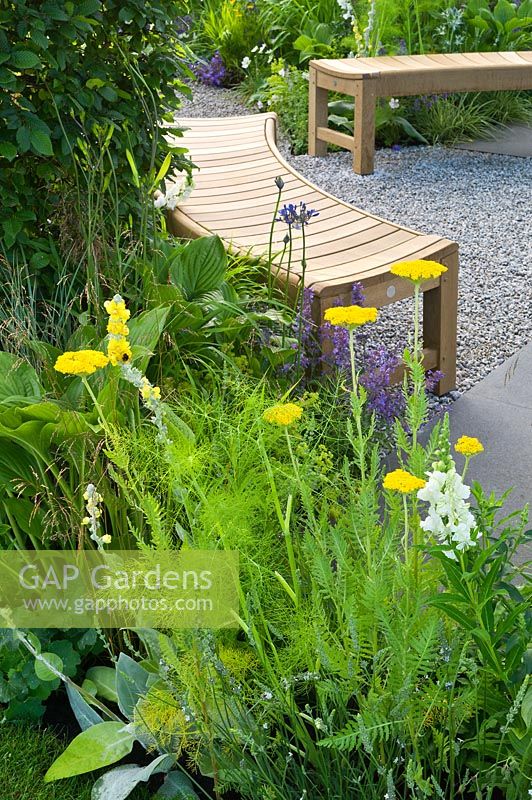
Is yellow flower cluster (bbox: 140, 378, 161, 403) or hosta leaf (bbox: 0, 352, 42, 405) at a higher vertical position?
yellow flower cluster (bbox: 140, 378, 161, 403)

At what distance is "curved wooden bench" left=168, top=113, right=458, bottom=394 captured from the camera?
323 cm

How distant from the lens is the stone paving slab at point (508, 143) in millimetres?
6613

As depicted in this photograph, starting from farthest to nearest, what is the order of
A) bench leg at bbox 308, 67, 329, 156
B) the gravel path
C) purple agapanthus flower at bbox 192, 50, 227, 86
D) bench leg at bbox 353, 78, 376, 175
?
purple agapanthus flower at bbox 192, 50, 227, 86 → bench leg at bbox 308, 67, 329, 156 → bench leg at bbox 353, 78, 376, 175 → the gravel path

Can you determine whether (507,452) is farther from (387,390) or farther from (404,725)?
(404,725)

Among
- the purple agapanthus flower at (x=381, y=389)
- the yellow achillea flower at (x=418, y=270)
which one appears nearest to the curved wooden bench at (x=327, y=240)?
the purple agapanthus flower at (x=381, y=389)

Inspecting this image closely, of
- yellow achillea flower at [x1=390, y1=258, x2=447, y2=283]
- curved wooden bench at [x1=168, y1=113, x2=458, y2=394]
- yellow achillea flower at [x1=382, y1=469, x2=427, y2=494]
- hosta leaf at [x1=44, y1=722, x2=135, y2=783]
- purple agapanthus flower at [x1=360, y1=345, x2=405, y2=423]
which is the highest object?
yellow achillea flower at [x1=390, y1=258, x2=447, y2=283]

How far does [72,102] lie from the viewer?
9.12 feet

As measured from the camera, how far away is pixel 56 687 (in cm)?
213

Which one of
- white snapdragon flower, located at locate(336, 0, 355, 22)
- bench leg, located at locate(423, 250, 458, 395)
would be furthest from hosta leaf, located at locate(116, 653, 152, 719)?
white snapdragon flower, located at locate(336, 0, 355, 22)

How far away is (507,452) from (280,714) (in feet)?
5.60

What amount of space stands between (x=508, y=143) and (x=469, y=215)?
5.15ft

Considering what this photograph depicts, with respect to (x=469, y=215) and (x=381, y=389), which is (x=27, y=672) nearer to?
(x=381, y=389)

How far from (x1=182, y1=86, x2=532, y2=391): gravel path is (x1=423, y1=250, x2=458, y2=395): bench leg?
5.4 inches

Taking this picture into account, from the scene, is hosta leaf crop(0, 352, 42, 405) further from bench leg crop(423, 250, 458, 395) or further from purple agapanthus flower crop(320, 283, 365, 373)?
bench leg crop(423, 250, 458, 395)
